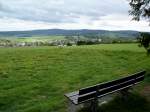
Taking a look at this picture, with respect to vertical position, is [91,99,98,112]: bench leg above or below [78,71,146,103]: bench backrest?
below

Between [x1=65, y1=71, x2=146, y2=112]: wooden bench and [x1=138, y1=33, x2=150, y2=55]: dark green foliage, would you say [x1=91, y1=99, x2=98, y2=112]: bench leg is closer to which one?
[x1=65, y1=71, x2=146, y2=112]: wooden bench

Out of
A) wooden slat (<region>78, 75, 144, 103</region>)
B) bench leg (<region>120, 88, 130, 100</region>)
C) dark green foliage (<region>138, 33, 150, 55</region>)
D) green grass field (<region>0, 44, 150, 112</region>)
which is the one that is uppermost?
dark green foliage (<region>138, 33, 150, 55</region>)

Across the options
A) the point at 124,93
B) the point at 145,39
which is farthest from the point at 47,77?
the point at 124,93

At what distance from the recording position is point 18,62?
24.7 m

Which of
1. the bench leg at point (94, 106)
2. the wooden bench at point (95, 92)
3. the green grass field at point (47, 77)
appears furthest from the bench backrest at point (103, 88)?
the green grass field at point (47, 77)

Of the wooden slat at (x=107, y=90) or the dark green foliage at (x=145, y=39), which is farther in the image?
the dark green foliage at (x=145, y=39)

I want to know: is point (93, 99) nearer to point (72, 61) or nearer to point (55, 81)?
point (55, 81)

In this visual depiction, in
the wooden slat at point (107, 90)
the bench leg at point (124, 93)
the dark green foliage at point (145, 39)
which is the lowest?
the bench leg at point (124, 93)

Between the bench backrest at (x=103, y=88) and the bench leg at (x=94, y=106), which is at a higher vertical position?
the bench backrest at (x=103, y=88)

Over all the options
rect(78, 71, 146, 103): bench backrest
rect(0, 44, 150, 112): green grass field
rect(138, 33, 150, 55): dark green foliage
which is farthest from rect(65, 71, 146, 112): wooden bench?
rect(138, 33, 150, 55): dark green foliage

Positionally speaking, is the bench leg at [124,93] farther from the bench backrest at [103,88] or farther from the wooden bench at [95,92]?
the bench backrest at [103,88]

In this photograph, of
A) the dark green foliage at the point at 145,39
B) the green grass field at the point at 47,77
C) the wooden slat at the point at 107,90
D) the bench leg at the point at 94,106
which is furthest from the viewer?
the dark green foliage at the point at 145,39

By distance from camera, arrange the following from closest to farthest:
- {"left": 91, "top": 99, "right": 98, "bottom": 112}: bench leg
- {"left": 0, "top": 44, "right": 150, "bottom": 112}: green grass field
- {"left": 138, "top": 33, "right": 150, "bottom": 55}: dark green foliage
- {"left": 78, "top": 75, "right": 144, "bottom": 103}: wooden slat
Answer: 1. {"left": 78, "top": 75, "right": 144, "bottom": 103}: wooden slat
2. {"left": 91, "top": 99, "right": 98, "bottom": 112}: bench leg
3. {"left": 0, "top": 44, "right": 150, "bottom": 112}: green grass field
4. {"left": 138, "top": 33, "right": 150, "bottom": 55}: dark green foliage

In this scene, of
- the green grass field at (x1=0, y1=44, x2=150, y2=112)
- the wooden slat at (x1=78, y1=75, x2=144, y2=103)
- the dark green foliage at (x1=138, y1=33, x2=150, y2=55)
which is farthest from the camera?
the dark green foliage at (x1=138, y1=33, x2=150, y2=55)
